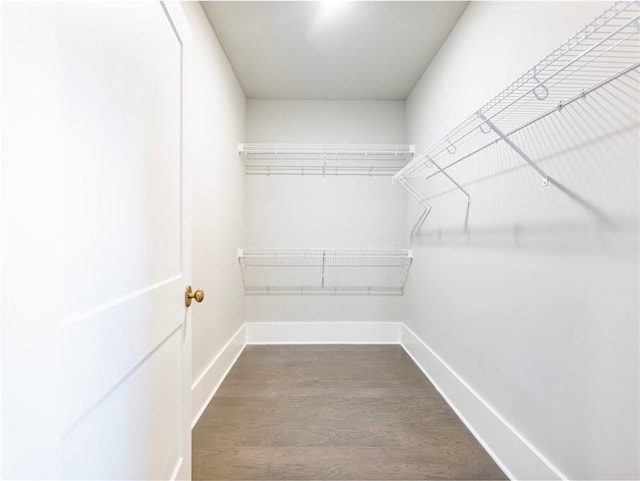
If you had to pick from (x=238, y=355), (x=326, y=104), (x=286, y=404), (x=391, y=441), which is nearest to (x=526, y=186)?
(x=391, y=441)

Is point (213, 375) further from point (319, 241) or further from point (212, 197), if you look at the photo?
point (319, 241)

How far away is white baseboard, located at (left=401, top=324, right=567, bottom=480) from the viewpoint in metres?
1.20

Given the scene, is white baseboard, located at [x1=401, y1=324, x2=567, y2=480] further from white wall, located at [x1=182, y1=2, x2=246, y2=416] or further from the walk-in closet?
white wall, located at [x1=182, y1=2, x2=246, y2=416]

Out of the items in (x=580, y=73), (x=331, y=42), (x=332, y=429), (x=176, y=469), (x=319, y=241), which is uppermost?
(x=331, y=42)

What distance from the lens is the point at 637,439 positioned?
82cm

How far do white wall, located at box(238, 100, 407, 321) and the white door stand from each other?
6.25 ft

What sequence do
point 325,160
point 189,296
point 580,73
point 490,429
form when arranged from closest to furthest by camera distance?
point 580,73, point 189,296, point 490,429, point 325,160

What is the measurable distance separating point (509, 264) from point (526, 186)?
342 millimetres

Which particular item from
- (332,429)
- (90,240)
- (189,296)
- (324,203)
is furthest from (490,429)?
(324,203)

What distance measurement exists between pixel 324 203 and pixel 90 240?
2.44 meters

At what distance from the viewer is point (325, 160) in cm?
293

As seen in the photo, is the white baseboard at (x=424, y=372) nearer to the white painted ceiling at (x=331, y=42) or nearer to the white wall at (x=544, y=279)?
the white wall at (x=544, y=279)

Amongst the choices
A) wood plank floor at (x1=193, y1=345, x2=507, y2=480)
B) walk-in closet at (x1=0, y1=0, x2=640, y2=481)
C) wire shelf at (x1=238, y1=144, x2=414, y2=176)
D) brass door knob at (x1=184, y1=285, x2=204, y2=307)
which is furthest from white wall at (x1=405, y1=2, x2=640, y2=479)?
brass door knob at (x1=184, y1=285, x2=204, y2=307)

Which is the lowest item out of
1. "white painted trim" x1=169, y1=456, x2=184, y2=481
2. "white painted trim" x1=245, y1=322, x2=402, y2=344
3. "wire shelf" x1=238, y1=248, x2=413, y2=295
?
"white painted trim" x1=245, y1=322, x2=402, y2=344
